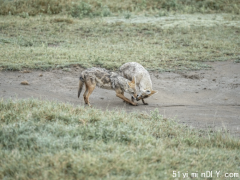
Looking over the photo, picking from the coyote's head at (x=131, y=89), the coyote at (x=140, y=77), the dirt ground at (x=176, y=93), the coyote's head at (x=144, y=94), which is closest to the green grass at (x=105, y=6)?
the dirt ground at (x=176, y=93)

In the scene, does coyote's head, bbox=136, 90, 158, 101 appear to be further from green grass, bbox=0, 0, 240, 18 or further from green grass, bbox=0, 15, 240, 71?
green grass, bbox=0, 0, 240, 18

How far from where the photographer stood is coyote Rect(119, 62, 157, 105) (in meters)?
7.84

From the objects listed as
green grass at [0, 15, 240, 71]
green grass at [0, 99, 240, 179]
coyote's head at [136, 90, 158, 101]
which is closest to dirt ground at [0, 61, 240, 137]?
coyote's head at [136, 90, 158, 101]

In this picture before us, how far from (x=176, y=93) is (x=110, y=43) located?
580 cm

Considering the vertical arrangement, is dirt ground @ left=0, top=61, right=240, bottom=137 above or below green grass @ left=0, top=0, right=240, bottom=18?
below

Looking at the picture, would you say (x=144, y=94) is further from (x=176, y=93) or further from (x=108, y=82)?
(x=176, y=93)

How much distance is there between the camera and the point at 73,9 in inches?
747

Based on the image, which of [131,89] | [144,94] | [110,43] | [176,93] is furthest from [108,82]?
[110,43]

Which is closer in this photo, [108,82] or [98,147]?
[98,147]

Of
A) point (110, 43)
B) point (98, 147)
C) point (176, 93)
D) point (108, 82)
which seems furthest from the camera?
point (110, 43)

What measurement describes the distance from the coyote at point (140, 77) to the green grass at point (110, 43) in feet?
5.23

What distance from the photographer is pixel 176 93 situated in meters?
8.63

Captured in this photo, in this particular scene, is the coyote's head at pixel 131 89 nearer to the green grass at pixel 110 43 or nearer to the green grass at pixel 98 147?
the green grass at pixel 98 147

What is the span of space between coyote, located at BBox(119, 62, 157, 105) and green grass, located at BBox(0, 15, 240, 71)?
1.59 meters
